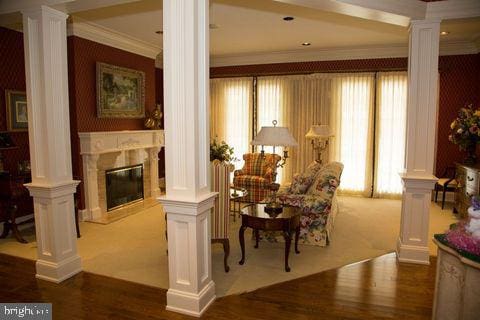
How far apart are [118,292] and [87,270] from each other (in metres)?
0.72

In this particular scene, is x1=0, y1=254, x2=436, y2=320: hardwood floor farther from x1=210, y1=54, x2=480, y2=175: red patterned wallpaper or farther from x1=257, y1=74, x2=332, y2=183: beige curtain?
x1=257, y1=74, x2=332, y2=183: beige curtain

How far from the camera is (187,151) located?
281cm

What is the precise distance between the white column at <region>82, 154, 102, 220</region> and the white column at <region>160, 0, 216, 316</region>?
3.36 meters

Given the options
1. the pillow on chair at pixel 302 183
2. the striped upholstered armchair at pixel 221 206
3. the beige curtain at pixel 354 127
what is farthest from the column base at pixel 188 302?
the beige curtain at pixel 354 127

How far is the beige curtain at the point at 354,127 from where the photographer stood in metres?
7.40

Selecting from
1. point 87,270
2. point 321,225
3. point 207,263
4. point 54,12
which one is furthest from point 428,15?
point 87,270

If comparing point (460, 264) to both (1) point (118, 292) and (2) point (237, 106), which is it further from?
(2) point (237, 106)

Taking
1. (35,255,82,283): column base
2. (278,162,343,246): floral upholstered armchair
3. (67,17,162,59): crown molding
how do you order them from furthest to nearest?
(67,17,162,59): crown molding
(278,162,343,246): floral upholstered armchair
(35,255,82,283): column base

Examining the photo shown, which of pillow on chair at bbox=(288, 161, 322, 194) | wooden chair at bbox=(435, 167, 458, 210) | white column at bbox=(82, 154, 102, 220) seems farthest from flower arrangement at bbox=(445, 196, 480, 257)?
white column at bbox=(82, 154, 102, 220)

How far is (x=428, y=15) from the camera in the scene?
3.86 m

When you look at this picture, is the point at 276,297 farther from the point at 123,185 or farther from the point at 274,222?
the point at 123,185

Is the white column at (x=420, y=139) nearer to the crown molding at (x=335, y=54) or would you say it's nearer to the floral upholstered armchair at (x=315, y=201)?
the floral upholstered armchair at (x=315, y=201)

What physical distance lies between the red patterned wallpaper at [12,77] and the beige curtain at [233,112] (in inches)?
164

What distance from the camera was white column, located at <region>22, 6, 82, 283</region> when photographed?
11.2ft
